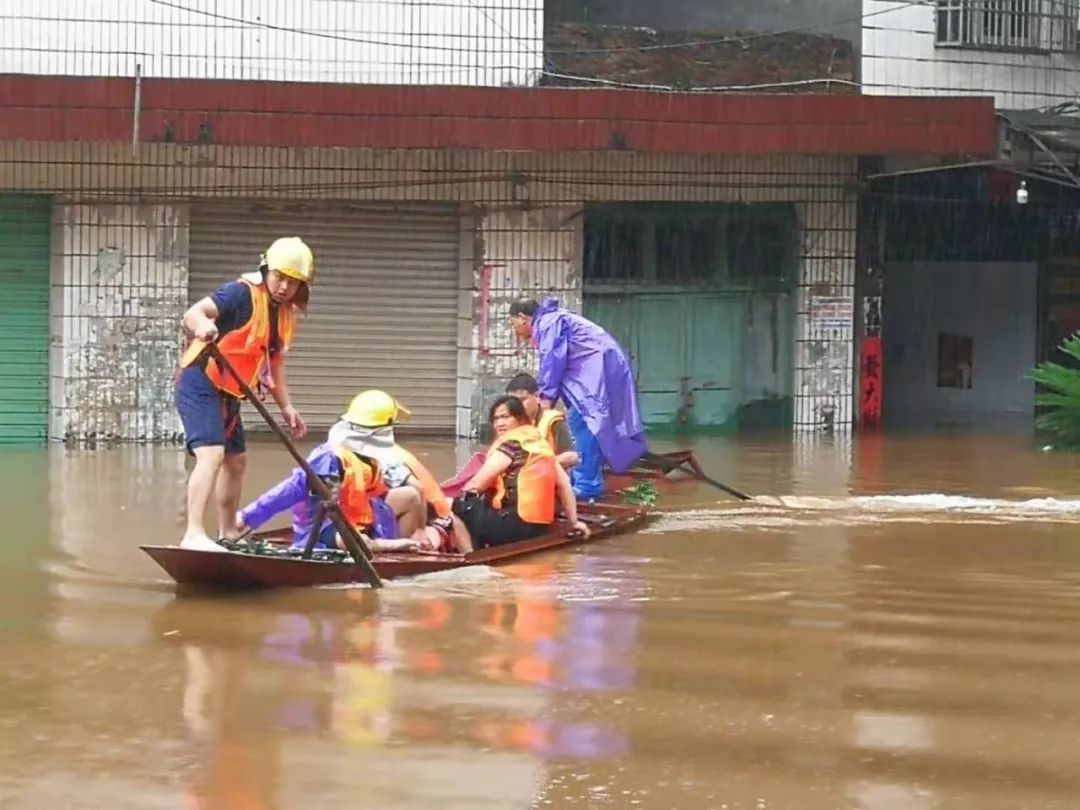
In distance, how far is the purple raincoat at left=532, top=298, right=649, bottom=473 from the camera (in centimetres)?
1315

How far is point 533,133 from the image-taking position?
1728 cm

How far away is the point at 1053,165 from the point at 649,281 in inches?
152

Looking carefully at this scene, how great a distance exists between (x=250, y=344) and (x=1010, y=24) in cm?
1131

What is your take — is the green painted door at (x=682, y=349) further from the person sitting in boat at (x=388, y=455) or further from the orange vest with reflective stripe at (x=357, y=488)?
the orange vest with reflective stripe at (x=357, y=488)

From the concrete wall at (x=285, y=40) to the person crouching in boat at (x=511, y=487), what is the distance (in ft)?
23.8

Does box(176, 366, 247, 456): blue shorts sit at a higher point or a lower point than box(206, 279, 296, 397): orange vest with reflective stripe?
lower

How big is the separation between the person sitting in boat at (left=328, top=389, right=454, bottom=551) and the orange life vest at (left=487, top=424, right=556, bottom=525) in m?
0.63

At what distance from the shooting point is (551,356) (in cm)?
1310

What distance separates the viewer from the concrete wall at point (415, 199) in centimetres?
1752

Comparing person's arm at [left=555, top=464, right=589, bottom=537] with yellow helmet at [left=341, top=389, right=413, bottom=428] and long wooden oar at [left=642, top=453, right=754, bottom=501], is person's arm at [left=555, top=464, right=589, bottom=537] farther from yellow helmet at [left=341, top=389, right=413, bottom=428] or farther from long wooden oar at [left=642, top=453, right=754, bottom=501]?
long wooden oar at [left=642, top=453, right=754, bottom=501]

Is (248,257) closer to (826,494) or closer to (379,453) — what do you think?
(826,494)

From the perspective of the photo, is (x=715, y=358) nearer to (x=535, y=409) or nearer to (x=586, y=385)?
(x=586, y=385)

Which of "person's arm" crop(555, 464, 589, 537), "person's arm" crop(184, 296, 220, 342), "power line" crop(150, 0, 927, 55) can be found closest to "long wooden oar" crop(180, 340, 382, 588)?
"person's arm" crop(184, 296, 220, 342)

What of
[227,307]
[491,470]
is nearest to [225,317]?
[227,307]
